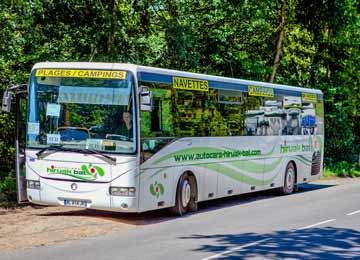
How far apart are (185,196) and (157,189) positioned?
143 cm

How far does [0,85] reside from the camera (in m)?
20.9

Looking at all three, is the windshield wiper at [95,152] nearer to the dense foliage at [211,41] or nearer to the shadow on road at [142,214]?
the shadow on road at [142,214]

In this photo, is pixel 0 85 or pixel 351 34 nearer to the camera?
pixel 0 85

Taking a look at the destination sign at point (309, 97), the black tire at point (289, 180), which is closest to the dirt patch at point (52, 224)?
the black tire at point (289, 180)

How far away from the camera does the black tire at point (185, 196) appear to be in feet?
53.1

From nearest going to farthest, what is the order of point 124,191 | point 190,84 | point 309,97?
point 124,191 < point 190,84 < point 309,97

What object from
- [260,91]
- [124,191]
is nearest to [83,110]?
[124,191]

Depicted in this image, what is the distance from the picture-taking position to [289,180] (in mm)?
22922

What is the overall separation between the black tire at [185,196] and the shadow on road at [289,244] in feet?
10.7

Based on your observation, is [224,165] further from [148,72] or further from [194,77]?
[148,72]

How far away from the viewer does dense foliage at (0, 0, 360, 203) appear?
21.6 m

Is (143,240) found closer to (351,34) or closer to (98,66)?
(98,66)

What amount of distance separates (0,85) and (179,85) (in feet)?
22.6

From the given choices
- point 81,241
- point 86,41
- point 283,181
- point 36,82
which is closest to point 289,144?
point 283,181
